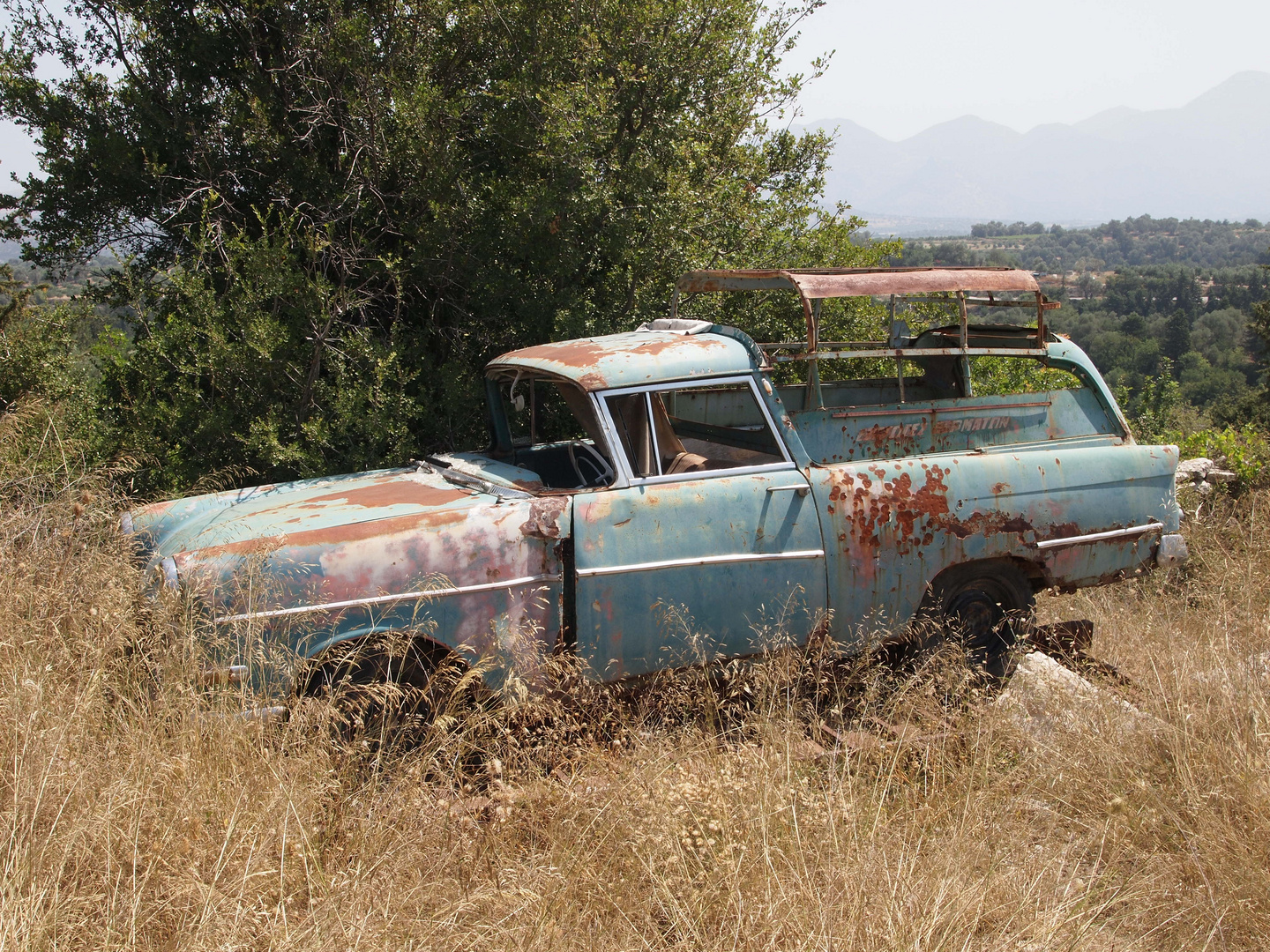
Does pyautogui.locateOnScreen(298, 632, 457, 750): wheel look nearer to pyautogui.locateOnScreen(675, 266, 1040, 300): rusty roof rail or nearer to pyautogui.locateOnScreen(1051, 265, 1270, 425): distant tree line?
pyautogui.locateOnScreen(675, 266, 1040, 300): rusty roof rail

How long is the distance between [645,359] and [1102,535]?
251cm

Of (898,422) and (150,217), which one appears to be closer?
(898,422)

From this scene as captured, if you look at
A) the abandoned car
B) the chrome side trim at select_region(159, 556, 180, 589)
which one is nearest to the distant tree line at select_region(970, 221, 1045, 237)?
the abandoned car

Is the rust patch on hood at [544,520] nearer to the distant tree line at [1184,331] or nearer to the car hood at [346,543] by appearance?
the car hood at [346,543]

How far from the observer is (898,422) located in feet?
15.0

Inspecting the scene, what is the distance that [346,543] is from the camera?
343 centimetres

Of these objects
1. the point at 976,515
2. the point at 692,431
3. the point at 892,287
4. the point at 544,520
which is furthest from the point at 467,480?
the point at 976,515

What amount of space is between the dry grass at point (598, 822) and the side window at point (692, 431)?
3.58ft

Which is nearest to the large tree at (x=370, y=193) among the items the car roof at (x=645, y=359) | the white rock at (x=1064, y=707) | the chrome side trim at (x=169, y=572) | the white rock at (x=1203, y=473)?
the car roof at (x=645, y=359)

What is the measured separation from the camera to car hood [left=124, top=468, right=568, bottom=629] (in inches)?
130

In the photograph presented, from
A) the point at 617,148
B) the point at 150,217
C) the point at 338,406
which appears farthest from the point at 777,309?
the point at 150,217

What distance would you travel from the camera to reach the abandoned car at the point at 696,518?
135 inches

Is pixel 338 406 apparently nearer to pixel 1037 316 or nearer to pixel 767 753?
pixel 767 753

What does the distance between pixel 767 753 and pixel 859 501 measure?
1.32 m
